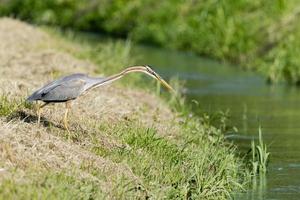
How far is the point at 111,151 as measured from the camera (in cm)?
1027

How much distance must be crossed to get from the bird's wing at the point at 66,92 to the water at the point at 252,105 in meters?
1.92

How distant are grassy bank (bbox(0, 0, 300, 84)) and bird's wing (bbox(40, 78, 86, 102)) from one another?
443 inches

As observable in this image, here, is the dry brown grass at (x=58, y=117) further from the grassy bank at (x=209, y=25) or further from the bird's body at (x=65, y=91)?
the grassy bank at (x=209, y=25)

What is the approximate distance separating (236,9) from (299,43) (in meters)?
5.05

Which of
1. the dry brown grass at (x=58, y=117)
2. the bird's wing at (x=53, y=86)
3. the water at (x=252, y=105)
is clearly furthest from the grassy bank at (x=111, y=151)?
the water at (x=252, y=105)

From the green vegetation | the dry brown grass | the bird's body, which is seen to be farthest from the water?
the bird's body

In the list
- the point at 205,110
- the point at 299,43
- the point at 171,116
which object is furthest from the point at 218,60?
the point at 171,116

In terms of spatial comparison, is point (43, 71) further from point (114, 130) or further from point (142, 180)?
point (142, 180)

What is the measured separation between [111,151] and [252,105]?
8.02 m

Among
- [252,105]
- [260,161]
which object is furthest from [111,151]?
[252,105]

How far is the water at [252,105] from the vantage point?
11.4 meters

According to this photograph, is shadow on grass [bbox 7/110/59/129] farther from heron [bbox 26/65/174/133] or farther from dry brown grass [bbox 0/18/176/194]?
heron [bbox 26/65/174/133]

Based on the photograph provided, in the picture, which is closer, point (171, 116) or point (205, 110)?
point (171, 116)

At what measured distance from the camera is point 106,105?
41.7 ft
